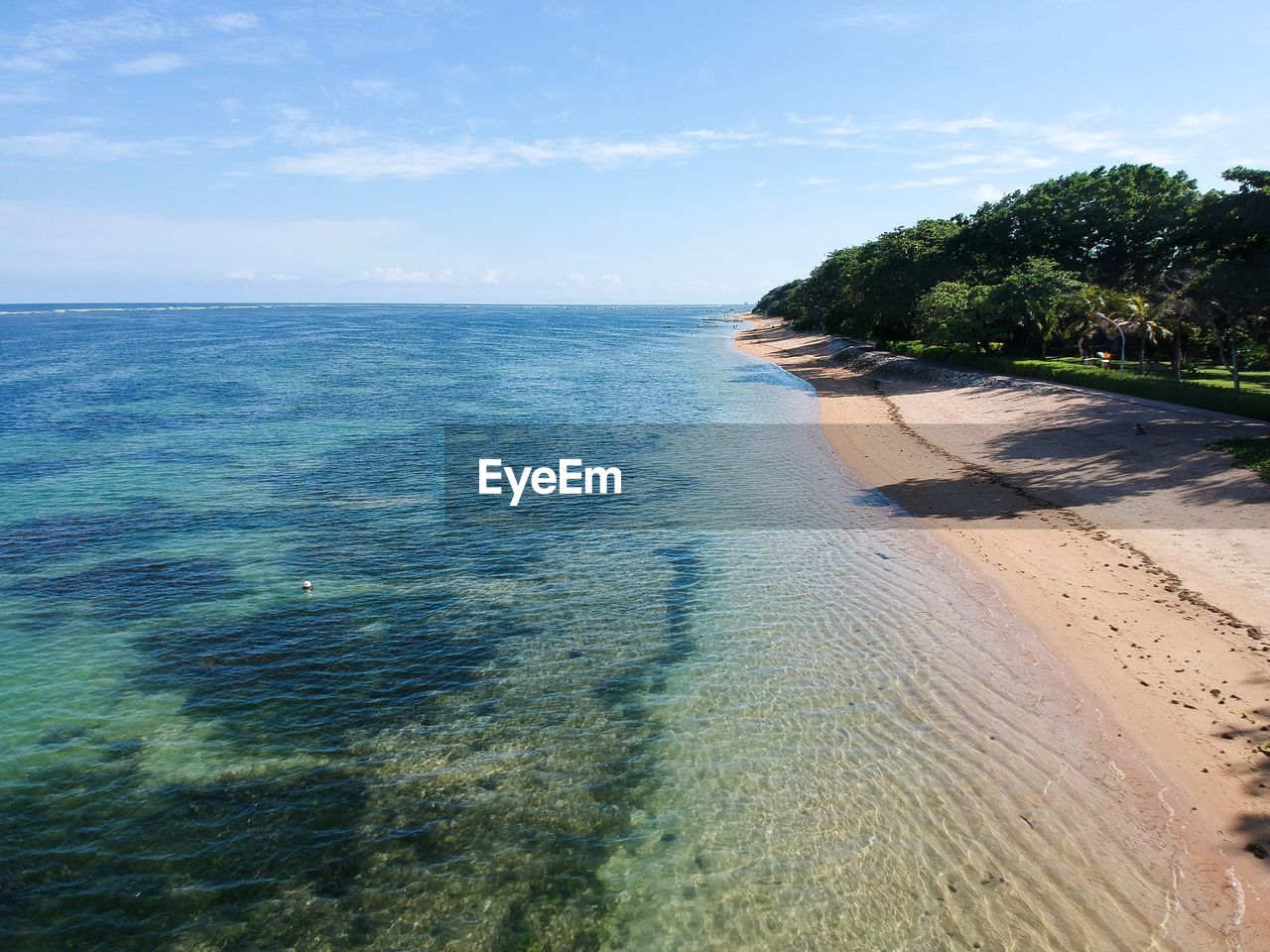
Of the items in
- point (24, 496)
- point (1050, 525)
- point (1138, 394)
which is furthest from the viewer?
point (1138, 394)

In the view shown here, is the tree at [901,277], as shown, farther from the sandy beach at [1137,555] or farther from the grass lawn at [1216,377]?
the sandy beach at [1137,555]

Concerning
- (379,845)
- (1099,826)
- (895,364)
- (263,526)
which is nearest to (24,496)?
(263,526)

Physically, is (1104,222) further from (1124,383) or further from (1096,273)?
(1124,383)

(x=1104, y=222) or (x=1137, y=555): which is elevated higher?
(x=1104, y=222)

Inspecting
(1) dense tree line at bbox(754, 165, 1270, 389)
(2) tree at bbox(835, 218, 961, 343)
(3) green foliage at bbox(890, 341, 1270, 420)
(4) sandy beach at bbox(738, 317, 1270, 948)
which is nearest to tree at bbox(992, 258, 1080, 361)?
(1) dense tree line at bbox(754, 165, 1270, 389)

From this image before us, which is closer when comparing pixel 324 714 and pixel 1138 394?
pixel 324 714

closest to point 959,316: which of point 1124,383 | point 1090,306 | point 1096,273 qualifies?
point 1090,306

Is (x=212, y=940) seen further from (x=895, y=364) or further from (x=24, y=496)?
(x=895, y=364)
